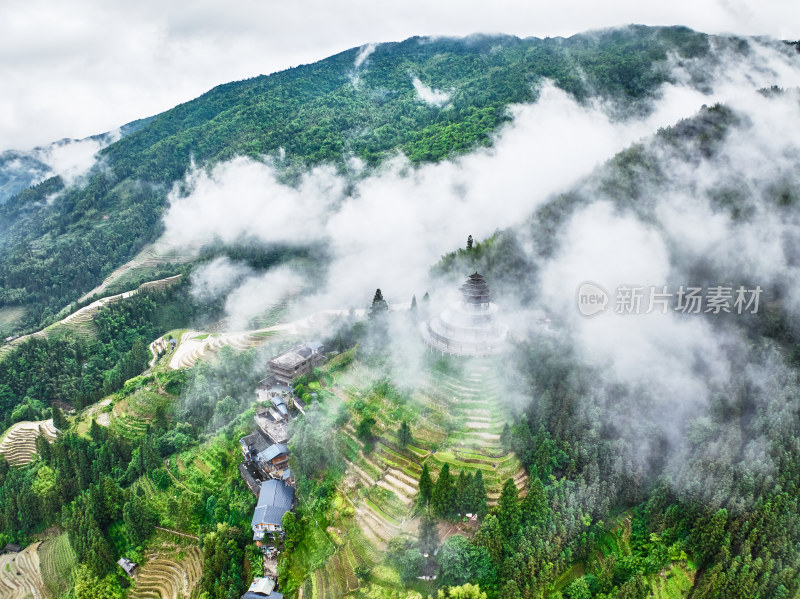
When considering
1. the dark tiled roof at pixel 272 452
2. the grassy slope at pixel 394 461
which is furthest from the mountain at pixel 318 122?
the dark tiled roof at pixel 272 452

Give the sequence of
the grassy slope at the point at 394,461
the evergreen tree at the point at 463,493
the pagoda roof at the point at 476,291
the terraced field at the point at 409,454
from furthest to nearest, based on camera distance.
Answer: the pagoda roof at the point at 476,291 < the terraced field at the point at 409,454 < the grassy slope at the point at 394,461 < the evergreen tree at the point at 463,493

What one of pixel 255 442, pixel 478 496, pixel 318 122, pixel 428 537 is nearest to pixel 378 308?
pixel 255 442

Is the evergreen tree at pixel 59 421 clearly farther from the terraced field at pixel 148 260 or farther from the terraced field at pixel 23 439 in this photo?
the terraced field at pixel 148 260

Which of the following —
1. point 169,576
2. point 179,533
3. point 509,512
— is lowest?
point 169,576

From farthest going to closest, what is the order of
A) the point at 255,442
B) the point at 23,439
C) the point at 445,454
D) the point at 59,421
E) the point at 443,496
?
the point at 23,439 → the point at 59,421 → the point at 255,442 → the point at 445,454 → the point at 443,496

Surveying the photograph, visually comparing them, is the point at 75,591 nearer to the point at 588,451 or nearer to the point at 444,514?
the point at 444,514

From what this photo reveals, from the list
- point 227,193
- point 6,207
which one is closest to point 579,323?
point 227,193

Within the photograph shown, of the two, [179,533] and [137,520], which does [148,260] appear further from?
[179,533]

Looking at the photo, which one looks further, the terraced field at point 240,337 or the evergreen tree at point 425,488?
the terraced field at point 240,337
